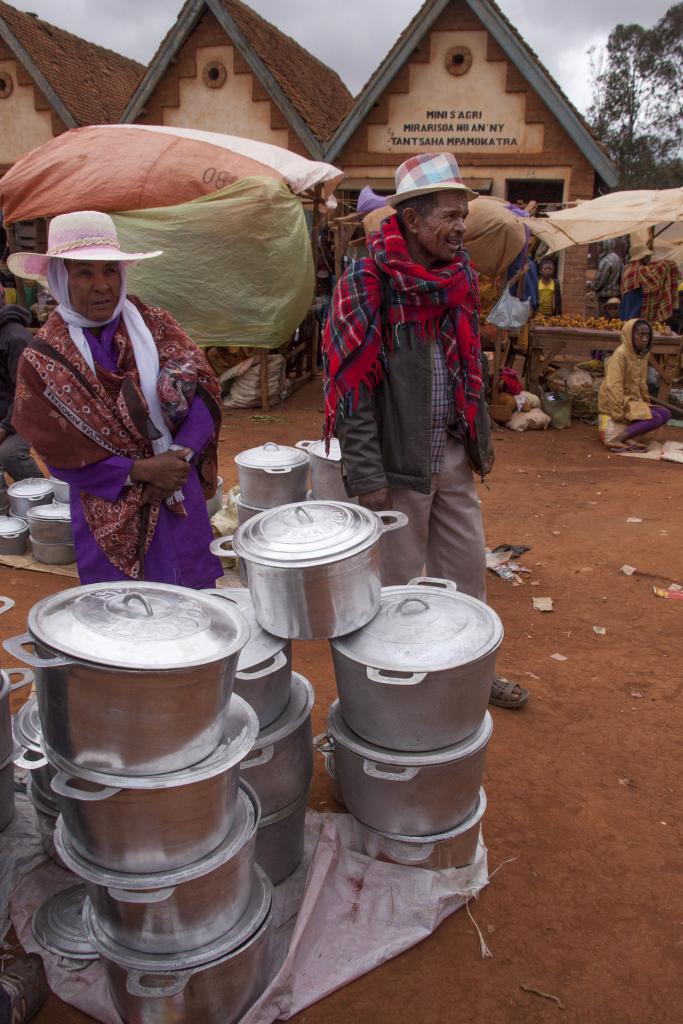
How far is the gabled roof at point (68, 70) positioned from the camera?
1562 centimetres

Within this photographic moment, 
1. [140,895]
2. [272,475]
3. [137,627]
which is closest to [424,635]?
[137,627]

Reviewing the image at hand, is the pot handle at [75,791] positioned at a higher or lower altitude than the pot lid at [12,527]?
higher

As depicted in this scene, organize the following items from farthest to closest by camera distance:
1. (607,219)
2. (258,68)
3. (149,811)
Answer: (258,68) < (607,219) < (149,811)

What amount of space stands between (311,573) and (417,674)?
1.27ft

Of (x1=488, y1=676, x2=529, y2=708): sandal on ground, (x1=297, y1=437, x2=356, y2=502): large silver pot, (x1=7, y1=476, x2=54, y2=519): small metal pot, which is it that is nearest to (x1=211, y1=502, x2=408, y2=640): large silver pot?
(x1=488, y1=676, x2=529, y2=708): sandal on ground

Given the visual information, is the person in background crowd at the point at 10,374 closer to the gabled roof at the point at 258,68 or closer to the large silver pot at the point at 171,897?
the large silver pot at the point at 171,897

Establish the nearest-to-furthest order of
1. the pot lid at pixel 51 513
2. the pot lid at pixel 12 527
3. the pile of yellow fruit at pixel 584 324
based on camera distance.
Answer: the pot lid at pixel 51 513 < the pot lid at pixel 12 527 < the pile of yellow fruit at pixel 584 324

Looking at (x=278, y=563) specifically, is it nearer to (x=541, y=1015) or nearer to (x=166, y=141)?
(x=541, y=1015)

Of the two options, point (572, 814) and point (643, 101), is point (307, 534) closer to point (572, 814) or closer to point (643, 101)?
point (572, 814)

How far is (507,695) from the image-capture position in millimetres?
3492

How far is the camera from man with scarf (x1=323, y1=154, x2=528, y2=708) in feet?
9.00

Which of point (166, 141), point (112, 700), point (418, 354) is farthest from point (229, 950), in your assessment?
point (166, 141)

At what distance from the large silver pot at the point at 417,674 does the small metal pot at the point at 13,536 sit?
380 cm

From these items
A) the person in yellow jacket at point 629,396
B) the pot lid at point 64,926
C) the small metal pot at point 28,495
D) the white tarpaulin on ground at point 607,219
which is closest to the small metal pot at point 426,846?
the pot lid at point 64,926
